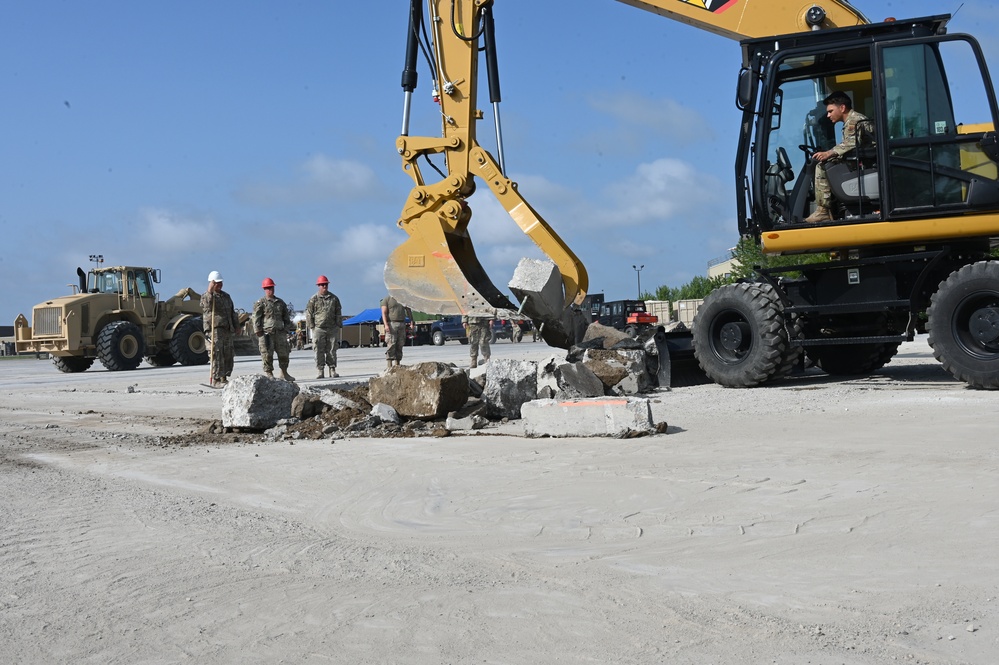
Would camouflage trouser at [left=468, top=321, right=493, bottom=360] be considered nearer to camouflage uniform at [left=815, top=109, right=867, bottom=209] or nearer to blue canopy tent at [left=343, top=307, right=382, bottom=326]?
camouflage uniform at [left=815, top=109, right=867, bottom=209]

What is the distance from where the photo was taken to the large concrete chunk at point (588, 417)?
25.5 feet

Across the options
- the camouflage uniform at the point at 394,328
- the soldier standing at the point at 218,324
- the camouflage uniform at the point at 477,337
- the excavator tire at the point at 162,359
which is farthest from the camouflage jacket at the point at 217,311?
the excavator tire at the point at 162,359

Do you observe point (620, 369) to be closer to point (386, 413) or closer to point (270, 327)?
point (386, 413)

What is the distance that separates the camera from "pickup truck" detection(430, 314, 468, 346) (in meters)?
47.0

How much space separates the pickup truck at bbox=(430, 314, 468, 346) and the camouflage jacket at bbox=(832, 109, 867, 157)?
37.1 meters

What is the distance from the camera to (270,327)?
607 inches

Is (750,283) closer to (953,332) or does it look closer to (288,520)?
(953,332)

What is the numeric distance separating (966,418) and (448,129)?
693 centimetres

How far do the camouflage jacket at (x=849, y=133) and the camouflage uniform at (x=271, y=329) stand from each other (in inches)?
353

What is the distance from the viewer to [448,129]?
1211 centimetres

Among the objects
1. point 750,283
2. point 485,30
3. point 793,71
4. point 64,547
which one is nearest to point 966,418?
point 750,283

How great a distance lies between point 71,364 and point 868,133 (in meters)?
20.7

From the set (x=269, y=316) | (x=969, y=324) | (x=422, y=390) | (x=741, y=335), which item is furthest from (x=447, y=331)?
(x=969, y=324)

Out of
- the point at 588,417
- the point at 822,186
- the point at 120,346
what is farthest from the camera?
the point at 120,346
